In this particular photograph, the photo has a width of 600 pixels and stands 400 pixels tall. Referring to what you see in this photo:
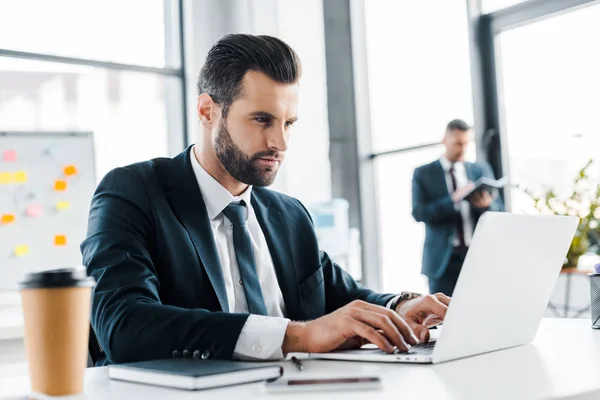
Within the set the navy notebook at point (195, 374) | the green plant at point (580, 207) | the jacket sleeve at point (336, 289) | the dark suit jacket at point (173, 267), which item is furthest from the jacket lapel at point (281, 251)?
the green plant at point (580, 207)

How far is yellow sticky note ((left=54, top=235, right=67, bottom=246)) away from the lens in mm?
3621

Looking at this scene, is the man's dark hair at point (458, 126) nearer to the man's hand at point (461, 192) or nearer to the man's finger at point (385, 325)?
the man's hand at point (461, 192)

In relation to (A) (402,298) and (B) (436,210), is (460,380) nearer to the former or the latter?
(A) (402,298)

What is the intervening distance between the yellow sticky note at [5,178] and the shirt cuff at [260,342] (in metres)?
2.77

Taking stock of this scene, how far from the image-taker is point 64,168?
369 centimetres

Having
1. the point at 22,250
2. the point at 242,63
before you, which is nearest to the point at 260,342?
the point at 242,63

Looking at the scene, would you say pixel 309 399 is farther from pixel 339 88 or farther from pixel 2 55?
pixel 339 88

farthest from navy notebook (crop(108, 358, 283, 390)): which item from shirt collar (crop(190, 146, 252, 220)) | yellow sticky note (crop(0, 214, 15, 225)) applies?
yellow sticky note (crop(0, 214, 15, 225))

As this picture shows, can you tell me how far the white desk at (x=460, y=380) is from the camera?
2.65ft

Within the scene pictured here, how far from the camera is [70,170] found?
370cm

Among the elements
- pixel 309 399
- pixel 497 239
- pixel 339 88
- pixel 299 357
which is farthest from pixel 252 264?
pixel 339 88

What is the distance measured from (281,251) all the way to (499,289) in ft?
2.14

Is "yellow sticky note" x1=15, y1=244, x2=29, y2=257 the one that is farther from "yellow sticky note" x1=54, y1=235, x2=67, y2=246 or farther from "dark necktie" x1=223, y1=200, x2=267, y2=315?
"dark necktie" x1=223, y1=200, x2=267, y2=315

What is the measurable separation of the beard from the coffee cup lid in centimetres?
84
